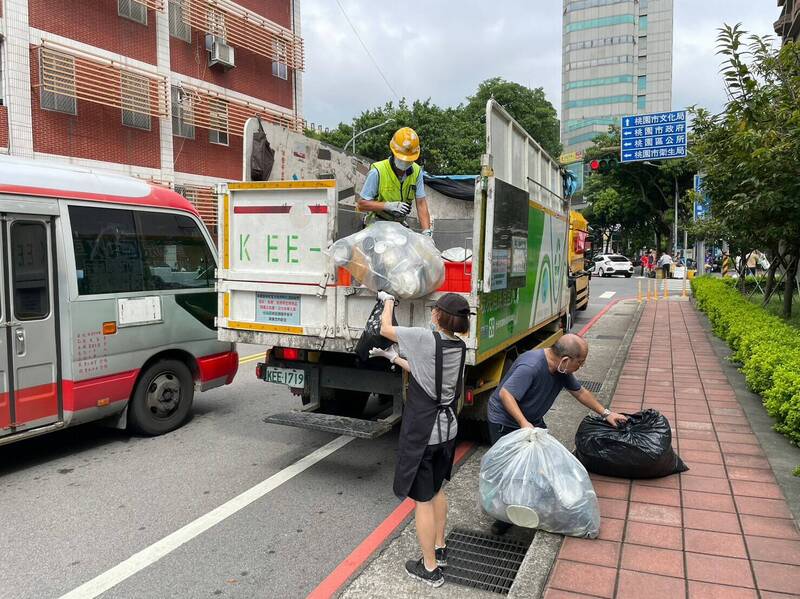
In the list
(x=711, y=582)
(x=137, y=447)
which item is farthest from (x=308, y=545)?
(x=137, y=447)

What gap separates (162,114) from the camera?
746 inches

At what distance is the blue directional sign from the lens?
23.8 metres

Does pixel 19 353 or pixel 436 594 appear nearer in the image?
pixel 436 594

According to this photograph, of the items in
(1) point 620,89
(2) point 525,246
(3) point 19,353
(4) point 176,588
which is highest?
(1) point 620,89

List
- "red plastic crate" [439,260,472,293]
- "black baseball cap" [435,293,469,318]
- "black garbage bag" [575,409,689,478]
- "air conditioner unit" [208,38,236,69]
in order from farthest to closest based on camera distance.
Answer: "air conditioner unit" [208,38,236,69], "red plastic crate" [439,260,472,293], "black garbage bag" [575,409,689,478], "black baseball cap" [435,293,469,318]

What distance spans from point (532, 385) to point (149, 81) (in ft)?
60.7

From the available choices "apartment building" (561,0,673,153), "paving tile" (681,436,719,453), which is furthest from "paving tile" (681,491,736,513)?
"apartment building" (561,0,673,153)

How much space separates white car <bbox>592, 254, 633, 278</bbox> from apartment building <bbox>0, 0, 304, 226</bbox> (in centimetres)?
2284

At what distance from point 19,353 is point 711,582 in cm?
477

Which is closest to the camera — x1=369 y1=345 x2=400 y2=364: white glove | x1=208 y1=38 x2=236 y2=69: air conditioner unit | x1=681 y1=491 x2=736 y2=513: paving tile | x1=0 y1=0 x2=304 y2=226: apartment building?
x1=369 y1=345 x2=400 y2=364: white glove

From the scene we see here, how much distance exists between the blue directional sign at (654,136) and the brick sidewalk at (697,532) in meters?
20.7

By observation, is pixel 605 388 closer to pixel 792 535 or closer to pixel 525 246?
pixel 525 246

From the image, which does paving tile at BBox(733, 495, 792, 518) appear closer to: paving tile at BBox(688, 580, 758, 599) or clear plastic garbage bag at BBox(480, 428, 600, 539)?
paving tile at BBox(688, 580, 758, 599)

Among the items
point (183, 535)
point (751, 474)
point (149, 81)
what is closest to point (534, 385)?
point (751, 474)
